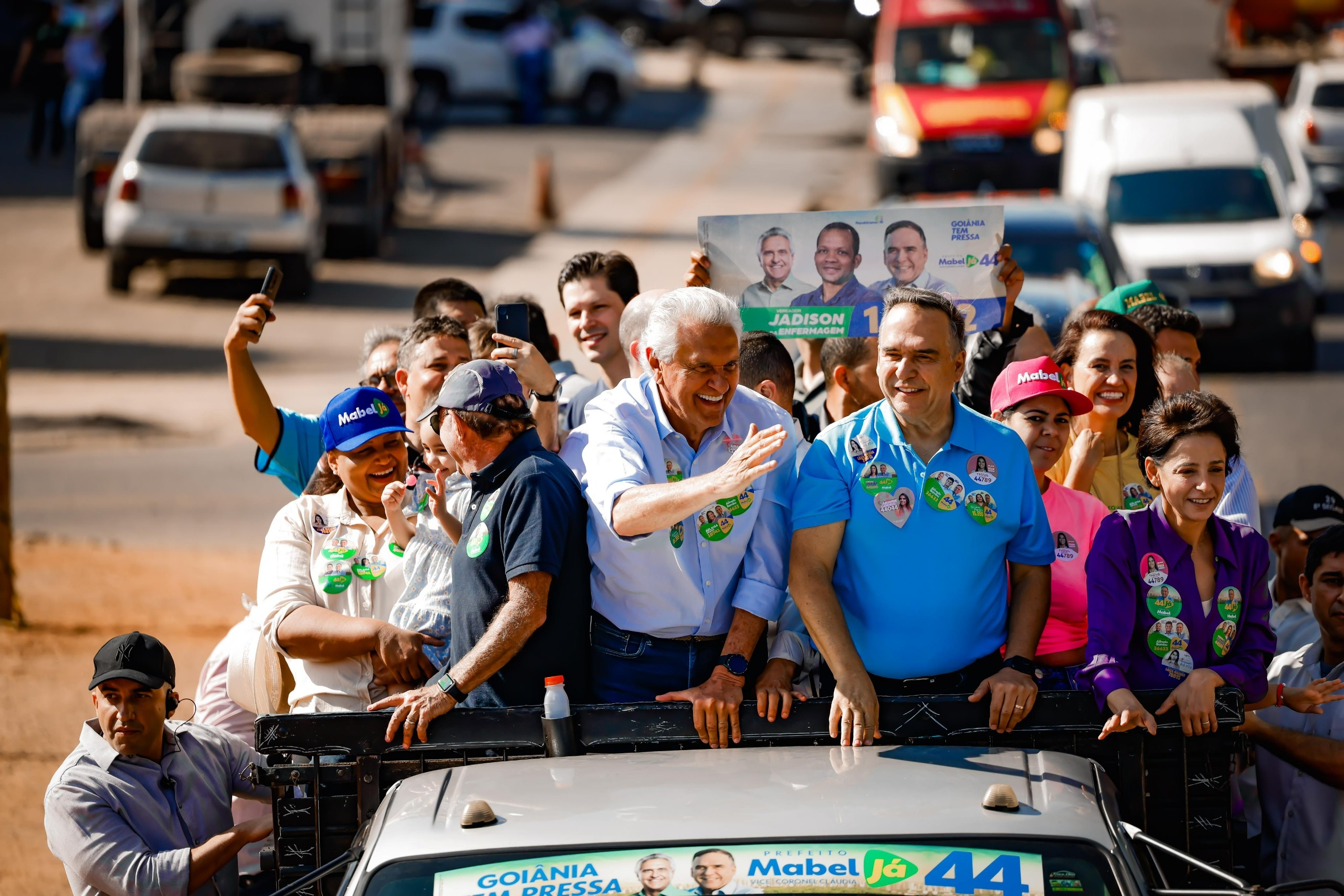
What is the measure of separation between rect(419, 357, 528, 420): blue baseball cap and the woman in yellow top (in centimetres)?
186

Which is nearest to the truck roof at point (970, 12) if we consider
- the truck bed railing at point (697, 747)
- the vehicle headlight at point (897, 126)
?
the vehicle headlight at point (897, 126)

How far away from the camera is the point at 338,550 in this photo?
502 cm

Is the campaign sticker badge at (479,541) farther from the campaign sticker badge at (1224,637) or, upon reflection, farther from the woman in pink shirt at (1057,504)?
the campaign sticker badge at (1224,637)

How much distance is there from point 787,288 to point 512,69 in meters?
28.7

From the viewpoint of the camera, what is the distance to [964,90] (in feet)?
71.7

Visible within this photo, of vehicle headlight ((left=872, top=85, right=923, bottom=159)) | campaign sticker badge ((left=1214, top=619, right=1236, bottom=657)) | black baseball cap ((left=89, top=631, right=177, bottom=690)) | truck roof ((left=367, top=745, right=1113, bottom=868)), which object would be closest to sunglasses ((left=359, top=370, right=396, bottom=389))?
black baseball cap ((left=89, top=631, right=177, bottom=690))

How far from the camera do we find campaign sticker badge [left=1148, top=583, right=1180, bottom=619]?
438 cm

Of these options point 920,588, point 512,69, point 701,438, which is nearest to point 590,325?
point 701,438

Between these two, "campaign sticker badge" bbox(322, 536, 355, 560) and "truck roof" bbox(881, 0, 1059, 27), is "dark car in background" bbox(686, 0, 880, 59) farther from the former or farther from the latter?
"campaign sticker badge" bbox(322, 536, 355, 560)

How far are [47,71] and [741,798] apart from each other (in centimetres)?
2751

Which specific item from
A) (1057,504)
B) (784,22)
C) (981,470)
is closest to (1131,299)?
(1057,504)

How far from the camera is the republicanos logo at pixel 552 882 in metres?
3.17

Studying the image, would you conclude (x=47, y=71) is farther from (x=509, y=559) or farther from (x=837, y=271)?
(x=509, y=559)

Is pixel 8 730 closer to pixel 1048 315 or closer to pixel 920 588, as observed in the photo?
pixel 920 588
